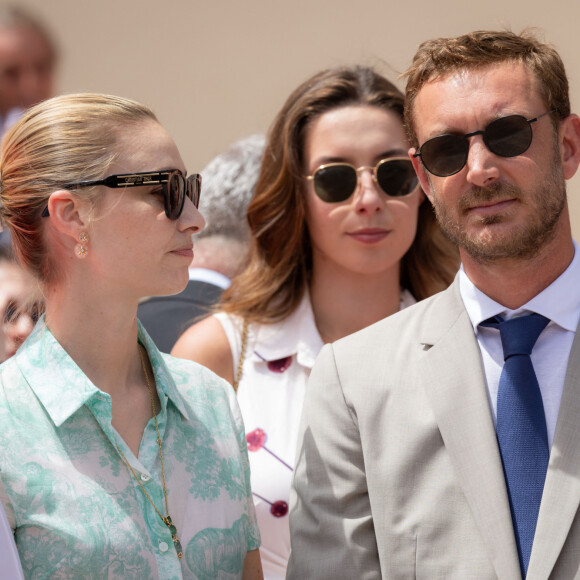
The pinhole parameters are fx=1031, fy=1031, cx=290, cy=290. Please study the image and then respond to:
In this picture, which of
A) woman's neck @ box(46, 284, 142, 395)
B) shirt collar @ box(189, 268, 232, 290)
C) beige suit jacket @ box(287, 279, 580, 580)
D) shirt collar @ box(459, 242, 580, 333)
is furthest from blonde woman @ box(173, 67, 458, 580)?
shirt collar @ box(459, 242, 580, 333)

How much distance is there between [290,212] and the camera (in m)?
3.45

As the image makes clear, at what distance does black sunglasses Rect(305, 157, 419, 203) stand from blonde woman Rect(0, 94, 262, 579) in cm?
94

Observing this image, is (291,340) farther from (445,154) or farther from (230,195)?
(445,154)

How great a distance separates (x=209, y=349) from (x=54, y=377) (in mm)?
978

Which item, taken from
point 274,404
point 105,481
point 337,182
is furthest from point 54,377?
point 337,182

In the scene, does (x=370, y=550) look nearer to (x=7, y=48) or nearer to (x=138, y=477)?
(x=138, y=477)

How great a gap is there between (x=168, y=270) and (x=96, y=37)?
3.46m

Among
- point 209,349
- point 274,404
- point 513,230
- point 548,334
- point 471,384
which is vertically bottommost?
point 274,404

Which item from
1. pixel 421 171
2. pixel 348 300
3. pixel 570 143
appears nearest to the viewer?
pixel 570 143

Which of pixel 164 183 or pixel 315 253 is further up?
pixel 164 183

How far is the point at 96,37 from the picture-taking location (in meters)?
5.50

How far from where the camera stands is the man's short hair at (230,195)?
13.5 feet

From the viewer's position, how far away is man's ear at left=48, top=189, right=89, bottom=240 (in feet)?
7.52

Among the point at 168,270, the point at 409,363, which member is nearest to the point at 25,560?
the point at 168,270
